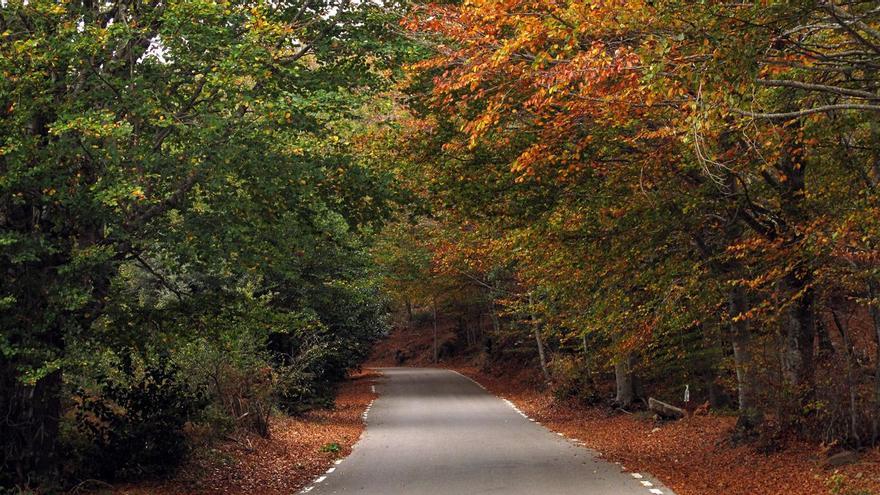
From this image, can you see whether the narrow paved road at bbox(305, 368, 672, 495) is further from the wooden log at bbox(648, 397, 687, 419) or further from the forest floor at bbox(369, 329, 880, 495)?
the wooden log at bbox(648, 397, 687, 419)

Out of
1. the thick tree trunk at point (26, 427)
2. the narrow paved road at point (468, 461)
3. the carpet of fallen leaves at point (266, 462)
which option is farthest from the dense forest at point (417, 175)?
the narrow paved road at point (468, 461)

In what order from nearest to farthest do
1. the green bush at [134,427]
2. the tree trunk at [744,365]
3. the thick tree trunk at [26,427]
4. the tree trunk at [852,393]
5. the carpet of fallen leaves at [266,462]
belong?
the thick tree trunk at [26,427] → the green bush at [134,427] → the carpet of fallen leaves at [266,462] → the tree trunk at [852,393] → the tree trunk at [744,365]

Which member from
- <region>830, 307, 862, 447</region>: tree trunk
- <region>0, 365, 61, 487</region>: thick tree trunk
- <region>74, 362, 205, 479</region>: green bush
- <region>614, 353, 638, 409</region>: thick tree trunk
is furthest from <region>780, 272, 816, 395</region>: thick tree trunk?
<region>0, 365, 61, 487</region>: thick tree trunk

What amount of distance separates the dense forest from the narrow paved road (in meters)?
2.63

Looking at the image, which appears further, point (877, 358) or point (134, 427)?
point (877, 358)

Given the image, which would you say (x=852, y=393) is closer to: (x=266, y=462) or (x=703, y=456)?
(x=703, y=456)

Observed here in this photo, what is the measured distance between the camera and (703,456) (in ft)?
52.4

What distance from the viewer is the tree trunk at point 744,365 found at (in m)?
15.8

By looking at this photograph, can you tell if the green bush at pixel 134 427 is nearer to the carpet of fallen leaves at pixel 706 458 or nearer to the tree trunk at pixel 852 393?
the carpet of fallen leaves at pixel 706 458

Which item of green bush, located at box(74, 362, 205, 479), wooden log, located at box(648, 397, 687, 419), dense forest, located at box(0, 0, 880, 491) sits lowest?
wooden log, located at box(648, 397, 687, 419)

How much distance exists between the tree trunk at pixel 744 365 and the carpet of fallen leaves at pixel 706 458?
63 cm

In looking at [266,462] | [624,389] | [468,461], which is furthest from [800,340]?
[624,389]

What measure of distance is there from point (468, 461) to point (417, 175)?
5.37m

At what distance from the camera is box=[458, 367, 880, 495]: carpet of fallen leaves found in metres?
12.1
